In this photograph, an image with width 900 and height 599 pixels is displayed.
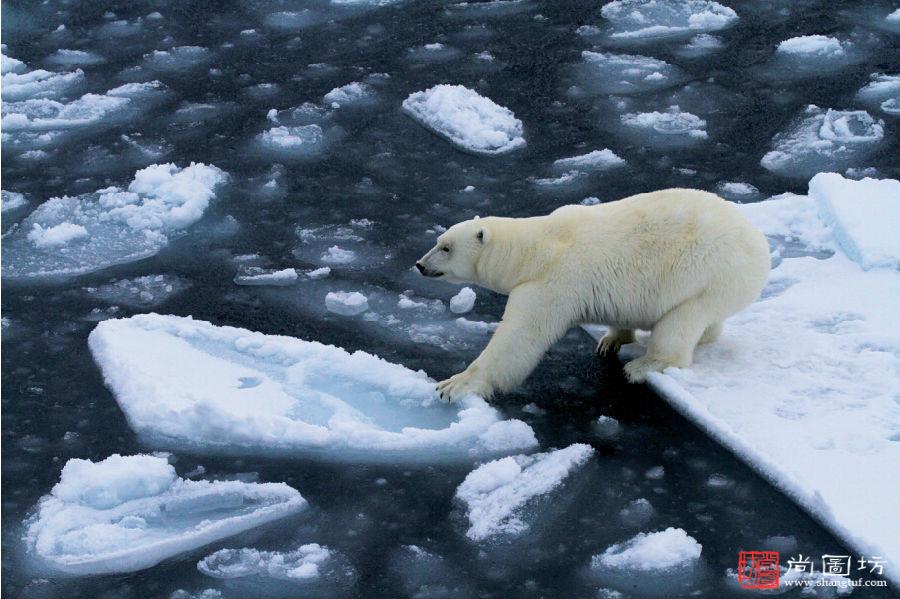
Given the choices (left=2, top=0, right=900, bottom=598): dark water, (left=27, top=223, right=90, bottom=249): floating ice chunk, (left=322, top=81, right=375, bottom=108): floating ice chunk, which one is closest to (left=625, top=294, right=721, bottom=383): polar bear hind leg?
(left=2, top=0, right=900, bottom=598): dark water

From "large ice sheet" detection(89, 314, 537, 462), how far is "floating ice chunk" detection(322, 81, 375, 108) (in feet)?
9.71

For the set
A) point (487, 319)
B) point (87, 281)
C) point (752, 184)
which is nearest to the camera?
point (487, 319)

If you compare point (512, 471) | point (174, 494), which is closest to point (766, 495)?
point (512, 471)

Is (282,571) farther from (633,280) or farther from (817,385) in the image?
(817,385)

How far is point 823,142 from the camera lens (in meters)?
7.01

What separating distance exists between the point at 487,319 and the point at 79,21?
5.77m

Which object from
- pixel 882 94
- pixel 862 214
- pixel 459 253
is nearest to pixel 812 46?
pixel 882 94

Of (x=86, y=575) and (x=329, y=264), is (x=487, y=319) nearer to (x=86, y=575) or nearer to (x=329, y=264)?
(x=329, y=264)

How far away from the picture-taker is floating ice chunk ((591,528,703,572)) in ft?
12.0

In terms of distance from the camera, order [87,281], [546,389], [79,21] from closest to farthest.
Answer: [546,389], [87,281], [79,21]

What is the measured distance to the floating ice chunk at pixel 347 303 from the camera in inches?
215

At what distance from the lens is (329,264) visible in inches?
234

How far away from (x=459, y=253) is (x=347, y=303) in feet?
2.71

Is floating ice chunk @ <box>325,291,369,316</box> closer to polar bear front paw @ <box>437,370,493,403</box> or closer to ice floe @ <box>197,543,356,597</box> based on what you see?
polar bear front paw @ <box>437,370,493,403</box>
